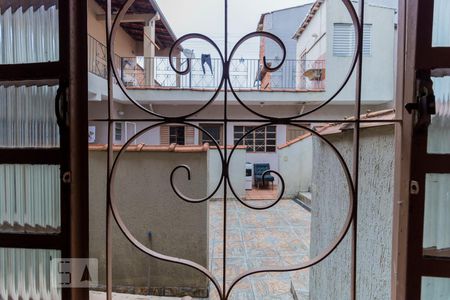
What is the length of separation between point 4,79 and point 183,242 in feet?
8.13

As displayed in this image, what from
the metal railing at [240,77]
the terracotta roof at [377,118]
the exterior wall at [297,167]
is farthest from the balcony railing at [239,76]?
the terracotta roof at [377,118]

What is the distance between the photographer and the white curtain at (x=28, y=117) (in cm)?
53

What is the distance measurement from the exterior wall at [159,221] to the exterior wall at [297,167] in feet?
11.4

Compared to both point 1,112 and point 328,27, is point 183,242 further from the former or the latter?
point 328,27

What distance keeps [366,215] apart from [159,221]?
Result: 206 centimetres

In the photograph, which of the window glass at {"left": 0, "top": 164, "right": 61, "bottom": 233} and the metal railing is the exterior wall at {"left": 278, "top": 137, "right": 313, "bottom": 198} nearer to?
the metal railing

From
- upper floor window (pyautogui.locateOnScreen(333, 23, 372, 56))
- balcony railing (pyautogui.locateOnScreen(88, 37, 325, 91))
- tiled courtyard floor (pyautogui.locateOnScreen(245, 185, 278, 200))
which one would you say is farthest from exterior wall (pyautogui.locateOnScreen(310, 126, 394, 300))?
upper floor window (pyautogui.locateOnScreen(333, 23, 372, 56))

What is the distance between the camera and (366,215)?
3.92ft

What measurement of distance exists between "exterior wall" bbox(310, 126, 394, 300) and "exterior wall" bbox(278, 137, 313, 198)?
420 cm

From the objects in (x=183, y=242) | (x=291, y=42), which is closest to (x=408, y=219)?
(x=183, y=242)

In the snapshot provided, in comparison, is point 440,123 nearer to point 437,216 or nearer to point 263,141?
point 437,216

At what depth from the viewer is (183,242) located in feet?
9.14

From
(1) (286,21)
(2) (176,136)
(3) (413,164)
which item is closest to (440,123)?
(3) (413,164)

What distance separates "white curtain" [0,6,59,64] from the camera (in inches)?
20.5
